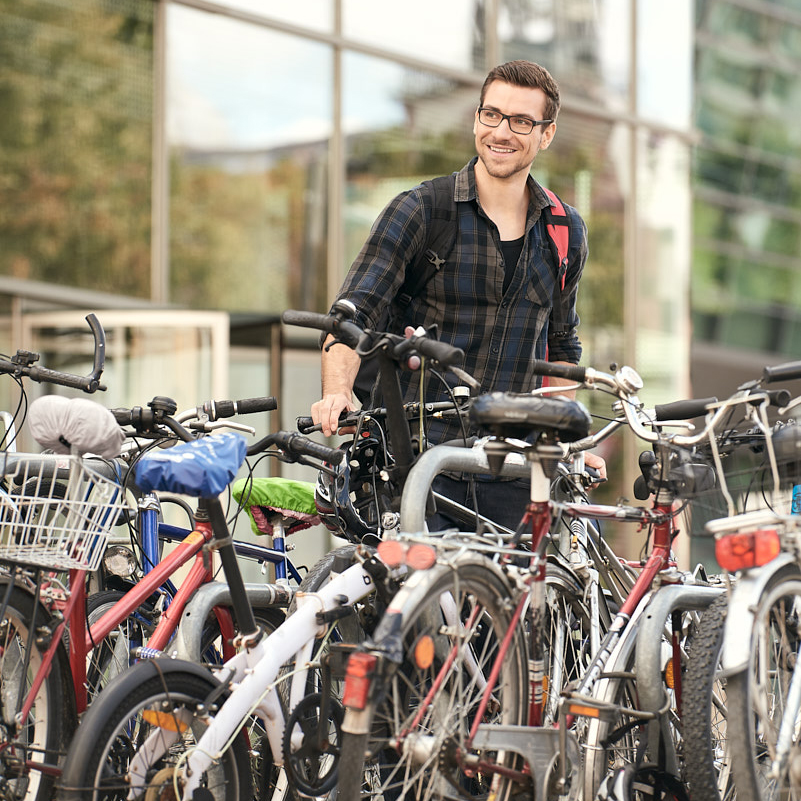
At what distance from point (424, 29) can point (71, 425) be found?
7397mm

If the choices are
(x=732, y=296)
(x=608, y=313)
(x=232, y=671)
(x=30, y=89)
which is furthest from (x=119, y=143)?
(x=732, y=296)

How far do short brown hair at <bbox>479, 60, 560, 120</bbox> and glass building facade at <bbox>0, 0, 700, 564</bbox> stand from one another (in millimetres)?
4291

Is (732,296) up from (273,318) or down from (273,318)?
up

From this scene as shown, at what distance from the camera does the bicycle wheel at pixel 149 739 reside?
2.71 m

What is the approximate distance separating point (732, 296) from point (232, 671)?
15.9m

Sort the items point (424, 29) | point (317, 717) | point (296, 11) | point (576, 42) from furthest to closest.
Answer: point (576, 42) < point (424, 29) < point (296, 11) < point (317, 717)

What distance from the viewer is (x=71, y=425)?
2.97m

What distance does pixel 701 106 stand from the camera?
16.7m

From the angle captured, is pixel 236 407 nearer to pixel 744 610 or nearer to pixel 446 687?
pixel 446 687

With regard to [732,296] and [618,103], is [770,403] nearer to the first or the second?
[618,103]

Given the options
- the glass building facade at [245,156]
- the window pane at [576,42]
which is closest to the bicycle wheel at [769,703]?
the glass building facade at [245,156]

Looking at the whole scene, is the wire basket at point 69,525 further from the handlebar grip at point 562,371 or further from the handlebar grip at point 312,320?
the handlebar grip at point 562,371

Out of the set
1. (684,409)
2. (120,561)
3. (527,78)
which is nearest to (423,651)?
(684,409)

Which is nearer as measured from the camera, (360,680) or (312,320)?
(360,680)
